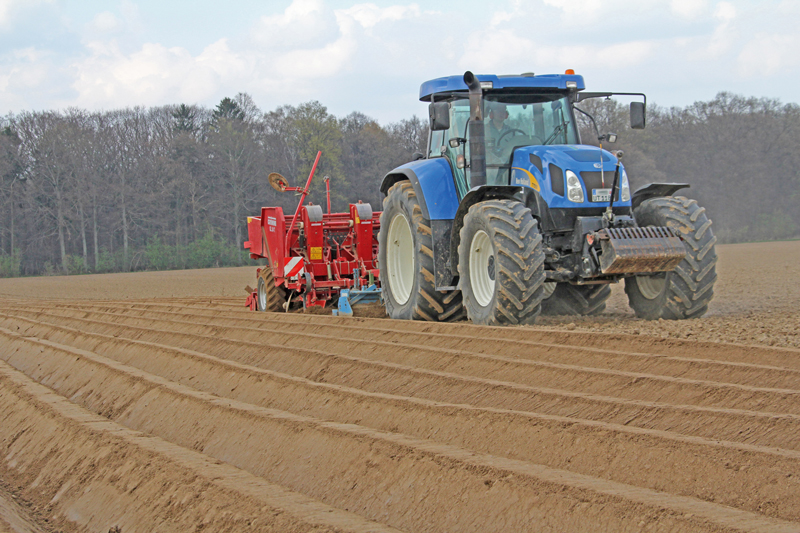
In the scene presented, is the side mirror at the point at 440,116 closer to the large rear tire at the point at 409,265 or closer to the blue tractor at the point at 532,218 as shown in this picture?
the blue tractor at the point at 532,218

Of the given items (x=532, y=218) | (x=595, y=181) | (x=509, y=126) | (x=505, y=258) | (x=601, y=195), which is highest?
(x=509, y=126)

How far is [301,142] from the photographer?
43.9 m

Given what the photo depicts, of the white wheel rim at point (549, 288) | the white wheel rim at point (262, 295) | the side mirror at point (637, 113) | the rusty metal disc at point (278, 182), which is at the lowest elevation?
the white wheel rim at point (262, 295)

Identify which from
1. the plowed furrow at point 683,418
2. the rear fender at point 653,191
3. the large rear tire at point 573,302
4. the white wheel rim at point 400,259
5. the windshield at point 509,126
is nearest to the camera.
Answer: the plowed furrow at point 683,418

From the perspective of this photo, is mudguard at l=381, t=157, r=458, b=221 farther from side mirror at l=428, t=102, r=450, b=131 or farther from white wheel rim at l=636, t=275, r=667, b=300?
white wheel rim at l=636, t=275, r=667, b=300

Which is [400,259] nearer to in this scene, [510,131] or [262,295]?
[510,131]

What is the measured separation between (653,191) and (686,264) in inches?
38.1

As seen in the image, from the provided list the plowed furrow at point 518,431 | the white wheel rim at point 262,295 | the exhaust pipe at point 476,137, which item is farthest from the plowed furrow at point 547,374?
the white wheel rim at point 262,295

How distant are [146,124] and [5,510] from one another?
4363cm

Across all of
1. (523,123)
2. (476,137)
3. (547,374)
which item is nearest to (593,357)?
(547,374)

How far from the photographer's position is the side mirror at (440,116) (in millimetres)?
7023

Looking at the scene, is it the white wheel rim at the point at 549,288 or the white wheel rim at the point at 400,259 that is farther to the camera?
the white wheel rim at the point at 400,259

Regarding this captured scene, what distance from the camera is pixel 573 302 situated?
26.7ft

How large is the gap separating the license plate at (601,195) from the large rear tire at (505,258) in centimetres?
67
